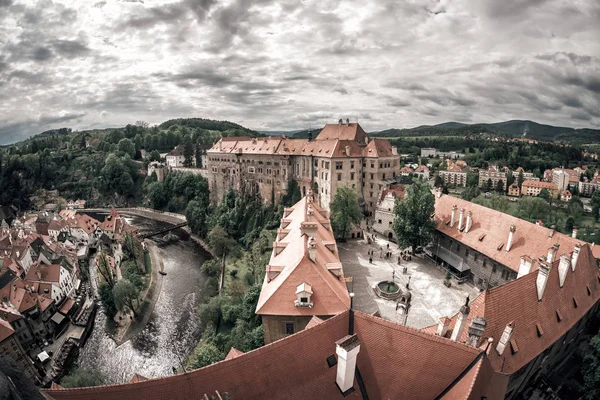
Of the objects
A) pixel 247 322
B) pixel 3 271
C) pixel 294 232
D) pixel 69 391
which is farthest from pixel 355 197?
pixel 3 271

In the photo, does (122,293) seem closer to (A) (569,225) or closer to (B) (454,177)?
(A) (569,225)

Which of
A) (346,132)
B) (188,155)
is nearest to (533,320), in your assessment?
(346,132)

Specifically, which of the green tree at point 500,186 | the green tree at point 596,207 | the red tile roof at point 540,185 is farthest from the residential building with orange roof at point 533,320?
the green tree at point 500,186

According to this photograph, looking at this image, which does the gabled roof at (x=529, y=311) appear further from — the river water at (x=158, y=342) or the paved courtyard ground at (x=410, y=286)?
the river water at (x=158, y=342)

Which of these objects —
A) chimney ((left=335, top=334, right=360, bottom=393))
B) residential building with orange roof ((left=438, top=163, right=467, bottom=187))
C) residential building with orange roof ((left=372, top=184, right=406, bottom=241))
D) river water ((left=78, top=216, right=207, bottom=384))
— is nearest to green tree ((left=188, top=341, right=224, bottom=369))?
river water ((left=78, top=216, right=207, bottom=384))

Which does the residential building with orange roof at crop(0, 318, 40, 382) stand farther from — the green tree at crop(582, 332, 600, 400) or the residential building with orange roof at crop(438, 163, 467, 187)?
the residential building with orange roof at crop(438, 163, 467, 187)
